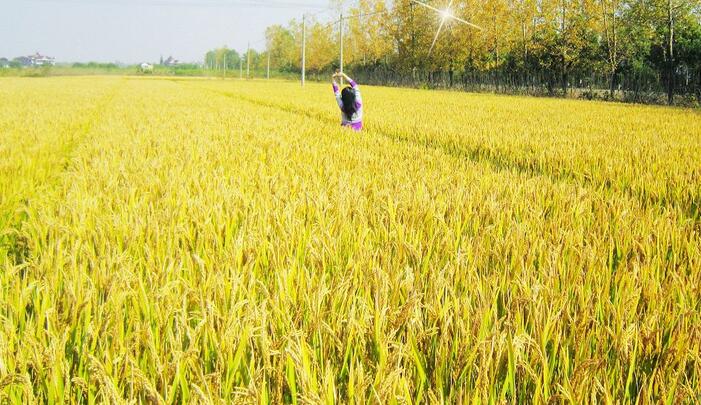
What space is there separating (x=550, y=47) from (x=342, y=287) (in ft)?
124

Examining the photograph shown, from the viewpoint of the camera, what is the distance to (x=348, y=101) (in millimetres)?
9164

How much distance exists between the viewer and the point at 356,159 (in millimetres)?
5195

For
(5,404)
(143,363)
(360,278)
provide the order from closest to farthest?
(5,404), (143,363), (360,278)

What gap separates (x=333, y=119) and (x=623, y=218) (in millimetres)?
9871

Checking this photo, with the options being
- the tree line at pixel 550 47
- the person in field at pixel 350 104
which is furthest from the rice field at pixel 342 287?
the tree line at pixel 550 47

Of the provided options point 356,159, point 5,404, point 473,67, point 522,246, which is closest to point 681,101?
point 473,67

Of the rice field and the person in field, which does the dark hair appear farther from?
the rice field

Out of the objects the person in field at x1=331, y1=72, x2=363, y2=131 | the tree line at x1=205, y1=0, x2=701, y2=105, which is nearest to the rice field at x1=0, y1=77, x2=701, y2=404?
the person in field at x1=331, y1=72, x2=363, y2=131

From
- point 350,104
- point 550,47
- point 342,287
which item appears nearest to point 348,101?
point 350,104

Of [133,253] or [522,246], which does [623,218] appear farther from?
[133,253]

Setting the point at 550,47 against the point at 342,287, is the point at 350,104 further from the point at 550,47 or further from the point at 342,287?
the point at 550,47

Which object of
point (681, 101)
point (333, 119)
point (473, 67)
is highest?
point (473, 67)

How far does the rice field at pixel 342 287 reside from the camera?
1.10m

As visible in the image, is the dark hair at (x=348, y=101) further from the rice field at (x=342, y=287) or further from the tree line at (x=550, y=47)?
the tree line at (x=550, y=47)
